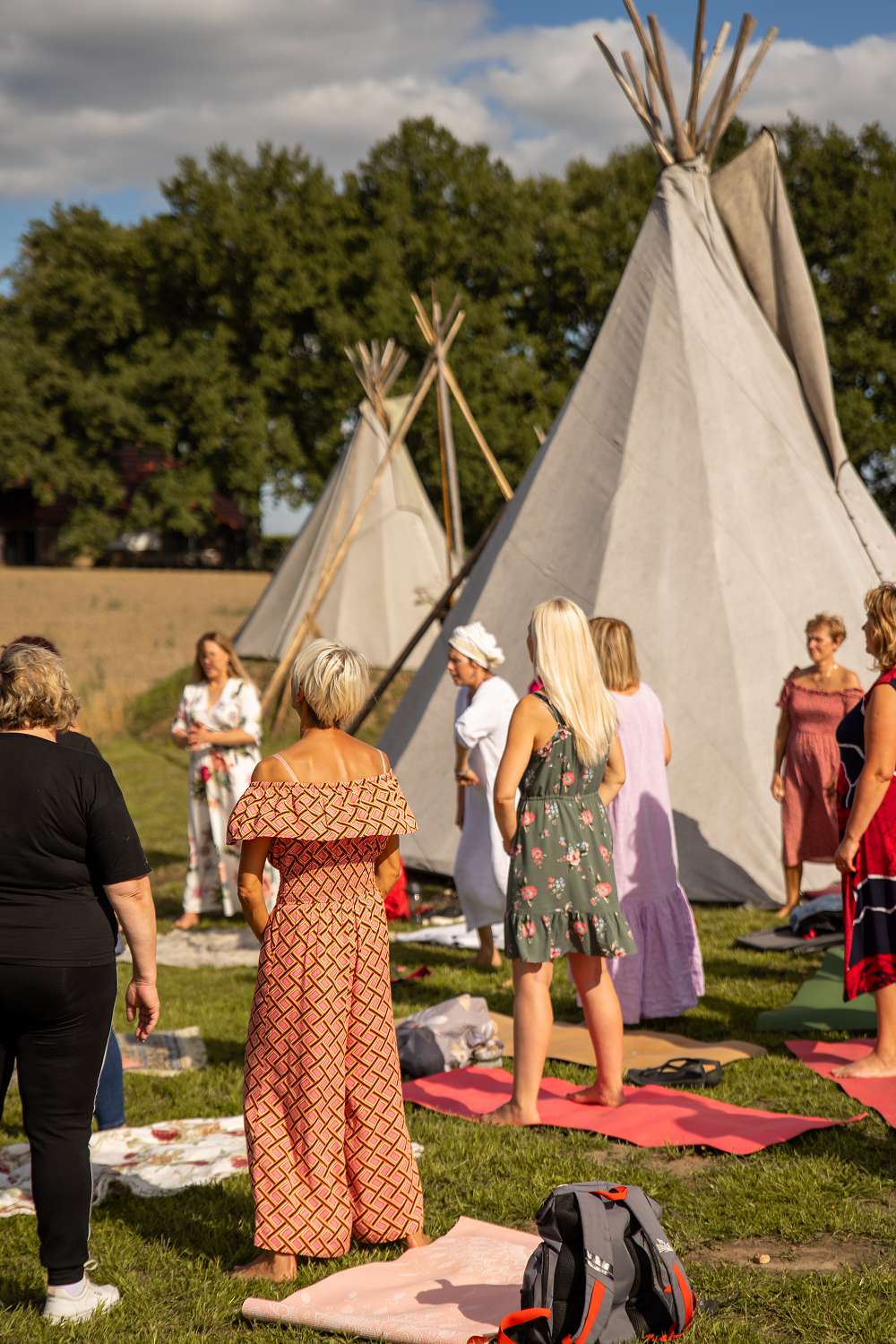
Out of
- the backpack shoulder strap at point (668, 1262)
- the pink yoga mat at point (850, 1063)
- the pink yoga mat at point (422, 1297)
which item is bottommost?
the pink yoga mat at point (850, 1063)

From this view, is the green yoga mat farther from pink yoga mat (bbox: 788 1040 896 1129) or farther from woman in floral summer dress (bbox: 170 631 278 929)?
woman in floral summer dress (bbox: 170 631 278 929)

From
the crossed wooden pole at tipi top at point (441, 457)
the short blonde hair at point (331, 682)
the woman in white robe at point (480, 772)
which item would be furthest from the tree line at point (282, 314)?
the short blonde hair at point (331, 682)

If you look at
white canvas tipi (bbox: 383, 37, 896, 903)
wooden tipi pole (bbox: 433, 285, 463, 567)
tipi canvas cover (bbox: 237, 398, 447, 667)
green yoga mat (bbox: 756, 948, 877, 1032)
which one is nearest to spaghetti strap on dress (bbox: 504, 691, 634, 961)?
green yoga mat (bbox: 756, 948, 877, 1032)

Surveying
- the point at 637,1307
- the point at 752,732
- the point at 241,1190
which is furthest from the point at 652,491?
the point at 637,1307

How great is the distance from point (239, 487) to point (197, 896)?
25568 millimetres

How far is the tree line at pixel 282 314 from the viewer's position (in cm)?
3192

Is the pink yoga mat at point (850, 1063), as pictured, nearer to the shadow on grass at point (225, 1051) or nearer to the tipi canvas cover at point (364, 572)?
the shadow on grass at point (225, 1051)

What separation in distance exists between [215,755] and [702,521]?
3425mm

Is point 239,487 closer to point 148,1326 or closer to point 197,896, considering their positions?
point 197,896

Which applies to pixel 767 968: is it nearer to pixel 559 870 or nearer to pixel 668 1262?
pixel 559 870

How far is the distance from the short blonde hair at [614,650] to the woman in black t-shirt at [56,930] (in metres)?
2.68

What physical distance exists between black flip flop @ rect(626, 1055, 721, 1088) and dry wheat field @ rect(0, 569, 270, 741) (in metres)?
12.5

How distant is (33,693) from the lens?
3285mm

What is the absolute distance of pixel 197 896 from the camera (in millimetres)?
8539
